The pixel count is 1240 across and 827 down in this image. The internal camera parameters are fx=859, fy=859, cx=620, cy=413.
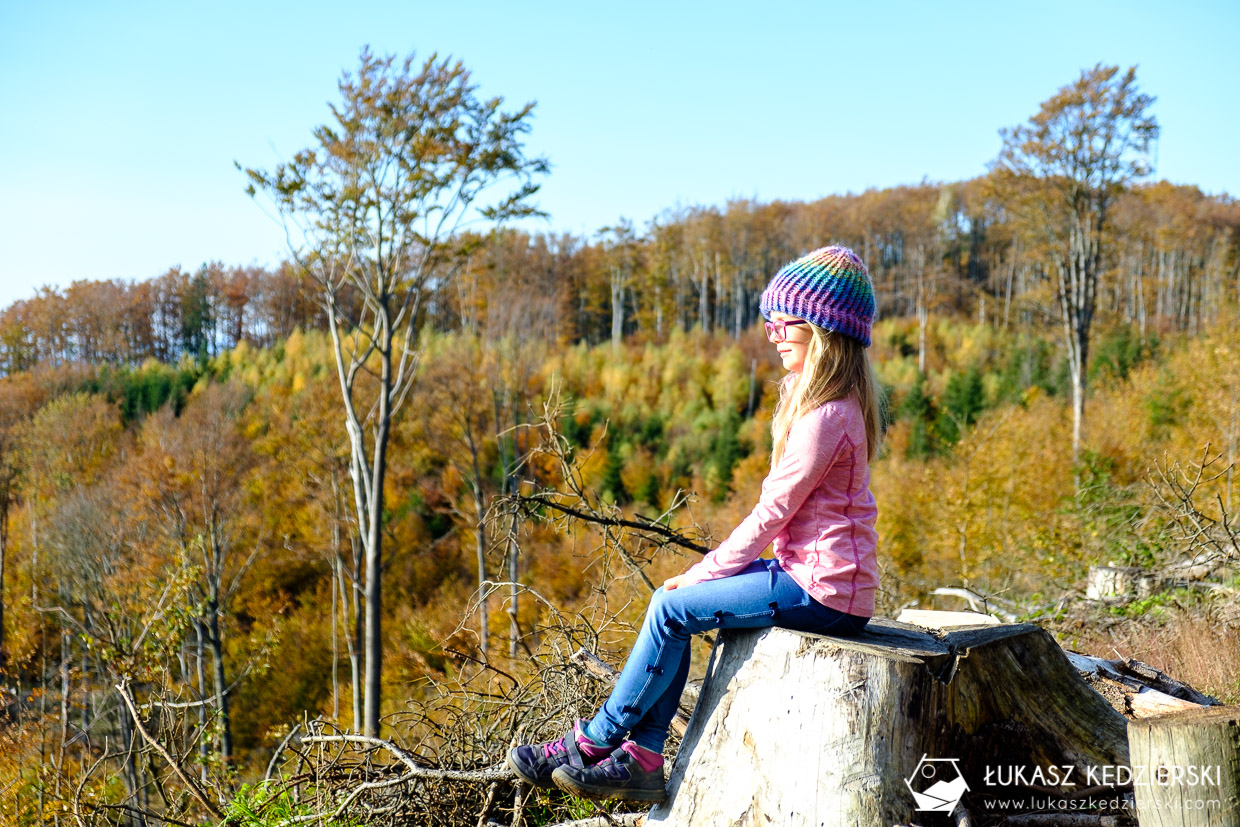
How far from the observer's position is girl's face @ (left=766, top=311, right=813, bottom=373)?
9.36 feet

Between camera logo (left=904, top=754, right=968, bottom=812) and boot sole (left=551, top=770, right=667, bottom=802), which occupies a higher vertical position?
camera logo (left=904, top=754, right=968, bottom=812)

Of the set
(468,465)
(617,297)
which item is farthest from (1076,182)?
(617,297)

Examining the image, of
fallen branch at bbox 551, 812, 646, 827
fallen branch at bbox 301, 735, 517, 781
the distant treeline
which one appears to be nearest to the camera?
fallen branch at bbox 551, 812, 646, 827

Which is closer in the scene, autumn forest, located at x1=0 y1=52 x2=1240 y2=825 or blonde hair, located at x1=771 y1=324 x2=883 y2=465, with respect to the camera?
blonde hair, located at x1=771 y1=324 x2=883 y2=465

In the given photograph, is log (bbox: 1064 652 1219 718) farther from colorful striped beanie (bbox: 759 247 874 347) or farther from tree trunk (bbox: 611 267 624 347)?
tree trunk (bbox: 611 267 624 347)

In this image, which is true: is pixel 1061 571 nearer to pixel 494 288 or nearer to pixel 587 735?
pixel 587 735

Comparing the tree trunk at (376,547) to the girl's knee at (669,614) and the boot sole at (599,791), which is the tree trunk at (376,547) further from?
the girl's knee at (669,614)

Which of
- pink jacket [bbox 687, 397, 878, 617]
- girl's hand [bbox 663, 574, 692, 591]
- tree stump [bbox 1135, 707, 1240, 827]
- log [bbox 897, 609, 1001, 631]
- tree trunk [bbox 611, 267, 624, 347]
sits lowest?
log [bbox 897, 609, 1001, 631]

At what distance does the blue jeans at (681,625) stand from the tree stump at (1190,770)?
874 mm

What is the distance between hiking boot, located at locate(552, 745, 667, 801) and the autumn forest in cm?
68

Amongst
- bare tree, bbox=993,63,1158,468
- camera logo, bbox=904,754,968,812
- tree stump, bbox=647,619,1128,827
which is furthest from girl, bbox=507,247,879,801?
bare tree, bbox=993,63,1158,468

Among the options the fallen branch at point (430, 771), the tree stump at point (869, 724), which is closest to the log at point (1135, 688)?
the tree stump at point (869, 724)

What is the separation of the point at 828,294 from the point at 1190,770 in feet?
5.20

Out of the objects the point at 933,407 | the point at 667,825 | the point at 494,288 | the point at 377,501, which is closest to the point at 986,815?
the point at 667,825
